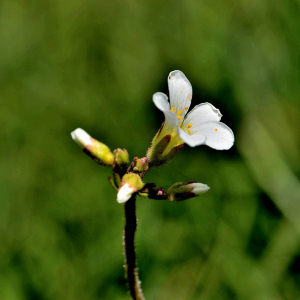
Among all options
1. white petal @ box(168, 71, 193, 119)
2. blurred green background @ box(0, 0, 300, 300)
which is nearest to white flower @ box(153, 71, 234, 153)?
white petal @ box(168, 71, 193, 119)

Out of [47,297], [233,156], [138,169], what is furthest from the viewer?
[233,156]

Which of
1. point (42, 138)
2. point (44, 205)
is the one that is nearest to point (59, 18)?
point (42, 138)

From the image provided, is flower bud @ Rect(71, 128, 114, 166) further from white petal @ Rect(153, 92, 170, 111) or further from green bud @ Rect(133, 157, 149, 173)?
white petal @ Rect(153, 92, 170, 111)

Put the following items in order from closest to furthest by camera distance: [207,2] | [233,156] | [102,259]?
[102,259] → [233,156] → [207,2]

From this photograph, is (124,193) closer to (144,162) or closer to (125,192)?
(125,192)

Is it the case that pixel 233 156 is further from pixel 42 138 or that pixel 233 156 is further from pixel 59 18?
pixel 59 18
